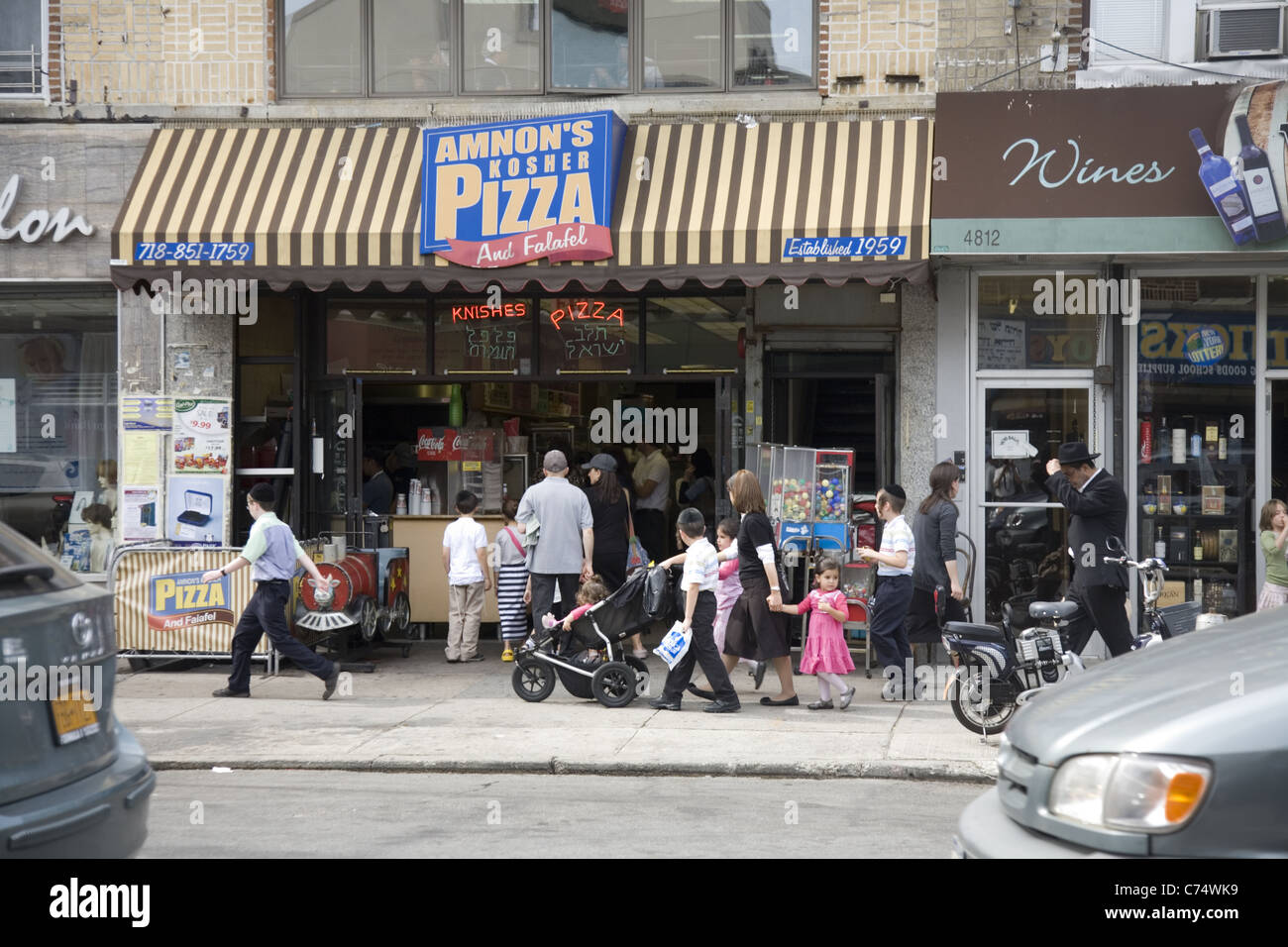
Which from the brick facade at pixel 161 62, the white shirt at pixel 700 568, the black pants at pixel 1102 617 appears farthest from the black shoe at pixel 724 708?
the brick facade at pixel 161 62

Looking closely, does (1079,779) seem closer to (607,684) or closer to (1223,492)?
(607,684)

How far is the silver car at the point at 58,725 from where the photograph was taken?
4.10 m

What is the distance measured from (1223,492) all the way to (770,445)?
4.25 meters

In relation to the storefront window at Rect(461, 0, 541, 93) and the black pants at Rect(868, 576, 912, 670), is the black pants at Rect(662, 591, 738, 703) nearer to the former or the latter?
the black pants at Rect(868, 576, 912, 670)

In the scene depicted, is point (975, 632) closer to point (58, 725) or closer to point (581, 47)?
point (58, 725)

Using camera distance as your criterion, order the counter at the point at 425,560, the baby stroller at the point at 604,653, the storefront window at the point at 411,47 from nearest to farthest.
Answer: the baby stroller at the point at 604,653 < the storefront window at the point at 411,47 < the counter at the point at 425,560

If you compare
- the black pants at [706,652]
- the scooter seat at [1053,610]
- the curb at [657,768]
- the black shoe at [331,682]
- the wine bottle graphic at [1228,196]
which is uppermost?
the wine bottle graphic at [1228,196]

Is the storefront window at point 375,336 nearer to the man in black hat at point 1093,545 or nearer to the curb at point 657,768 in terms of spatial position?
the curb at point 657,768

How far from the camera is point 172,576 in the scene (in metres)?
12.1

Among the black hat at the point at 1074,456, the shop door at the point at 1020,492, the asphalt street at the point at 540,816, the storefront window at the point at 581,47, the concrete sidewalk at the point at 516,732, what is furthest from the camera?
the storefront window at the point at 581,47

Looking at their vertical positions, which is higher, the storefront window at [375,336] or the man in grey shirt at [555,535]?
the storefront window at [375,336]

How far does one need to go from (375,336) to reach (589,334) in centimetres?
222

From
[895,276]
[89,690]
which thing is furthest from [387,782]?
[895,276]

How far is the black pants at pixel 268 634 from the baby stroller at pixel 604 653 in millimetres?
1674
